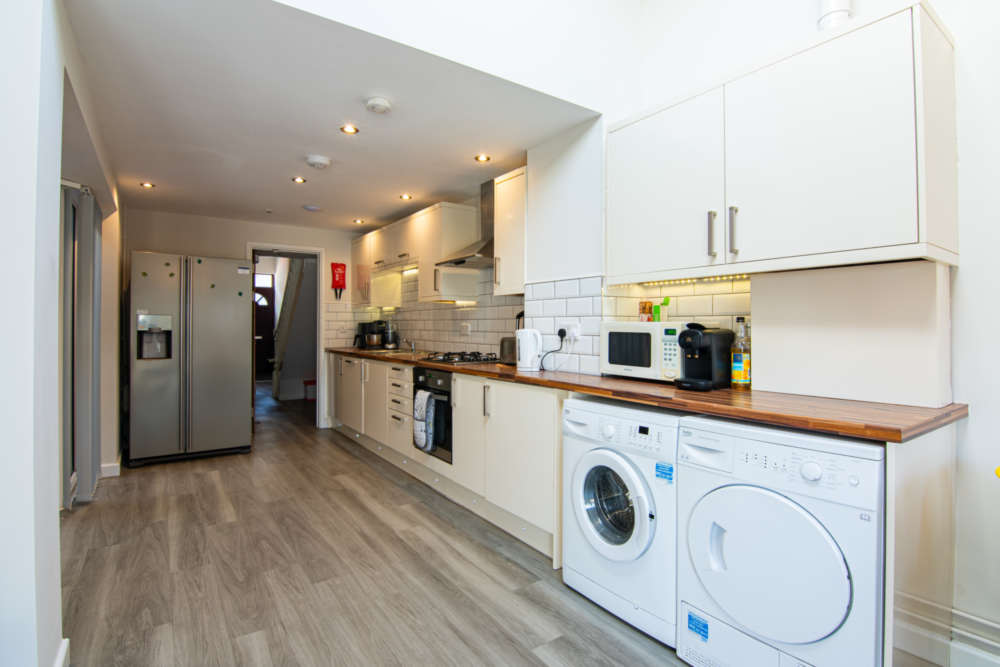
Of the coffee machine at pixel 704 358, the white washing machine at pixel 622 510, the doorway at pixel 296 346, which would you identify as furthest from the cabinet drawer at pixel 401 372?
the doorway at pixel 296 346

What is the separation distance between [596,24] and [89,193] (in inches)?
132

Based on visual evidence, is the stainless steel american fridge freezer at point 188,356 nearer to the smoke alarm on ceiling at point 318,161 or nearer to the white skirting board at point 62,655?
the smoke alarm on ceiling at point 318,161

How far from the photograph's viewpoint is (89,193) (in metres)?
3.07

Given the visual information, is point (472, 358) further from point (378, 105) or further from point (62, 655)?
point (62, 655)

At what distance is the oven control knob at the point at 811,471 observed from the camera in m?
1.26

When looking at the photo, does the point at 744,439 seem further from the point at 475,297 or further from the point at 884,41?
the point at 475,297

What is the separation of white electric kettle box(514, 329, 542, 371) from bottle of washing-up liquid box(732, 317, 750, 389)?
1107 mm

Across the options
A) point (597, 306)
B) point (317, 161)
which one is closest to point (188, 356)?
point (317, 161)

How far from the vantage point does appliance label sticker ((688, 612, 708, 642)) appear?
60.9 inches

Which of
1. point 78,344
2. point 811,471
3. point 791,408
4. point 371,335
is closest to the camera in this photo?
point 811,471

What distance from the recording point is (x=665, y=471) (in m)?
1.67

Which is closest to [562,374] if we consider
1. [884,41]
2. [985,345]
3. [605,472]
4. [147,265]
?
[605,472]

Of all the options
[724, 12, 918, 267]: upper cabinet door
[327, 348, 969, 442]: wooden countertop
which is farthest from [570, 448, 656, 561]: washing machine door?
[724, 12, 918, 267]: upper cabinet door

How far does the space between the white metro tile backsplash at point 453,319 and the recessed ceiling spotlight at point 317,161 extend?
4.92 feet
